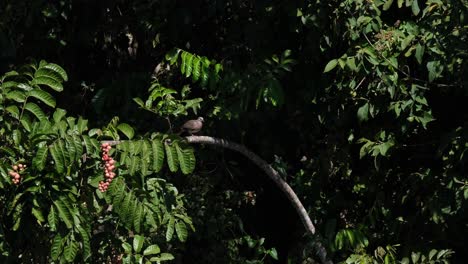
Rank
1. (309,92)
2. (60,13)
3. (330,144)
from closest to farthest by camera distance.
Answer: (309,92) < (330,144) < (60,13)

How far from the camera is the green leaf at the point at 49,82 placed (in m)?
3.47

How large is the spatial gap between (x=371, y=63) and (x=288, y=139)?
1.07 meters

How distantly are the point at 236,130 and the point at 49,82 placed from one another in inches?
59.7

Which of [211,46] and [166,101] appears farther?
[211,46]

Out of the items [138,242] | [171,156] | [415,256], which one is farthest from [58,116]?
[415,256]

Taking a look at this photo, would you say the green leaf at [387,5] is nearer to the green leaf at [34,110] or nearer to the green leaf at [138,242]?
the green leaf at [138,242]

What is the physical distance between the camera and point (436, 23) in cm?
421

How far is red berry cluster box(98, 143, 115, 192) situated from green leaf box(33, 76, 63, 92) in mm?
317

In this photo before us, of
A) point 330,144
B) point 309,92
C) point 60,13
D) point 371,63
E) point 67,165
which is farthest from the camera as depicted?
point 60,13

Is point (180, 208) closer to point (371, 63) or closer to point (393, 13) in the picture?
point (371, 63)

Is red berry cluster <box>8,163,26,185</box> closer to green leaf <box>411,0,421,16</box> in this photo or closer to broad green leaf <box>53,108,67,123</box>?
broad green leaf <box>53,108,67,123</box>

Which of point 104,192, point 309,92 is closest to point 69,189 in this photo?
point 104,192

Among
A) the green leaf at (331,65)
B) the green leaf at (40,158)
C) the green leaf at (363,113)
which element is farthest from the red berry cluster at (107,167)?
the green leaf at (363,113)

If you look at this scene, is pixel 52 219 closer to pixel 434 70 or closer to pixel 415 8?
pixel 434 70
